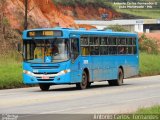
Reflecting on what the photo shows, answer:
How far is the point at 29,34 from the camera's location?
93.9 feet

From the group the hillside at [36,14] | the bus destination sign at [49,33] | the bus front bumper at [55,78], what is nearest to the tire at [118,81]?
the bus front bumper at [55,78]

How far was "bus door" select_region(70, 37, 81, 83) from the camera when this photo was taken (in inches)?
1108

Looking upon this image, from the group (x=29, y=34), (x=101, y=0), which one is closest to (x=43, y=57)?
(x=29, y=34)

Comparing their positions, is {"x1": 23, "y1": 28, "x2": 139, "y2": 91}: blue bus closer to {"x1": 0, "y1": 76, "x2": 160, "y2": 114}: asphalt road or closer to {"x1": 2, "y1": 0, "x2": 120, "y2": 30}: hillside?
{"x1": 0, "y1": 76, "x2": 160, "y2": 114}: asphalt road

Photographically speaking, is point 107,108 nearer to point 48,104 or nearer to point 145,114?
point 48,104

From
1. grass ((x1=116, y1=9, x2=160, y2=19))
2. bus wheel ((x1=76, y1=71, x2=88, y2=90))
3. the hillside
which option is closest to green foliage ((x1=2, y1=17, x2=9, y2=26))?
the hillside

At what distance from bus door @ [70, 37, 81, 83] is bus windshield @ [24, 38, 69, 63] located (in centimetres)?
Result: 39

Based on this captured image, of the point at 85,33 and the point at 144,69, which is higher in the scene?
the point at 85,33

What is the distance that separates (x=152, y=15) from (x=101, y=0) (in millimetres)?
29774

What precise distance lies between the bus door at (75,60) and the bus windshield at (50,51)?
15.5 inches

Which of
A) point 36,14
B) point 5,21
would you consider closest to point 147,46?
point 36,14

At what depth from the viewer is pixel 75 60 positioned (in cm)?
2836

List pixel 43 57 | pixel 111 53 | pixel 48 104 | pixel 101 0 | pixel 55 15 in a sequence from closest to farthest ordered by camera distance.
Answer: pixel 48 104
pixel 43 57
pixel 111 53
pixel 55 15
pixel 101 0

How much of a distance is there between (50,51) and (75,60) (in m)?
1.24
